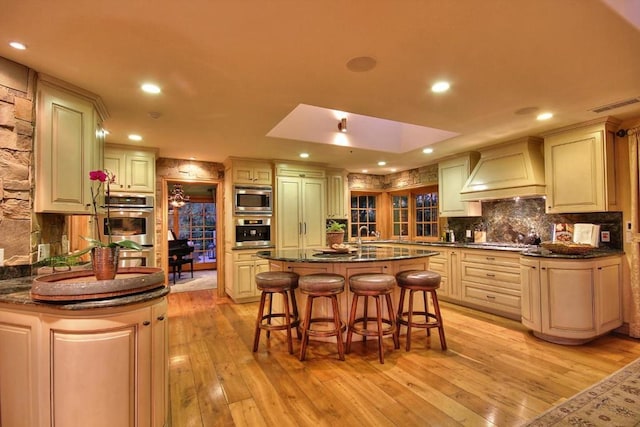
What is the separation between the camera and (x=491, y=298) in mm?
4102

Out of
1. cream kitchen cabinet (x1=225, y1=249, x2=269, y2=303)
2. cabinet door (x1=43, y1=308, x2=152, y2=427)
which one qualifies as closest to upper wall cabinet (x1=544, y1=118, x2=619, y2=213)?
cream kitchen cabinet (x1=225, y1=249, x2=269, y2=303)

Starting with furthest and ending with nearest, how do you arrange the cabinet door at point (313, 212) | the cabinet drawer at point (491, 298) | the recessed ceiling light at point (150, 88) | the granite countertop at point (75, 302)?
the cabinet door at point (313, 212), the cabinet drawer at point (491, 298), the recessed ceiling light at point (150, 88), the granite countertop at point (75, 302)

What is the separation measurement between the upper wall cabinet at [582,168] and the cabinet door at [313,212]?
3341mm

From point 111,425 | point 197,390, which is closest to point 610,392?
point 197,390

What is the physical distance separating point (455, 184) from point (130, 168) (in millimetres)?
4974

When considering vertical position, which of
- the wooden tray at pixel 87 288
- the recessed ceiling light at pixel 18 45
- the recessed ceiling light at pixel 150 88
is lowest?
the wooden tray at pixel 87 288

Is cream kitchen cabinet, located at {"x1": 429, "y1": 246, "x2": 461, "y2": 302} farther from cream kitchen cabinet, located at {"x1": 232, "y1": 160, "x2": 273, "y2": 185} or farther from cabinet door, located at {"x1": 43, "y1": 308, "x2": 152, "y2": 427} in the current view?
cabinet door, located at {"x1": 43, "y1": 308, "x2": 152, "y2": 427}

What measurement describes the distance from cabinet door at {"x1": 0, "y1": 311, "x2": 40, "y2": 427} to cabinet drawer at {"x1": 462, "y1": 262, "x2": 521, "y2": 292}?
4.43 m

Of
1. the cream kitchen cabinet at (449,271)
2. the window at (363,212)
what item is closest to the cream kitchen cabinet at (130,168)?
the window at (363,212)

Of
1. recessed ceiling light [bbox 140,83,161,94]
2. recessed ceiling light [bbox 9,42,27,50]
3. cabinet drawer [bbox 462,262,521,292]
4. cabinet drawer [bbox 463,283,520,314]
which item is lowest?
cabinet drawer [bbox 463,283,520,314]

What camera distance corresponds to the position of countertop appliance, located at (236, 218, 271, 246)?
16.6 feet

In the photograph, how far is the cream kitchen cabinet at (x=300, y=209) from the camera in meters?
5.27

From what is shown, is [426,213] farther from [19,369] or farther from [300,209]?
[19,369]

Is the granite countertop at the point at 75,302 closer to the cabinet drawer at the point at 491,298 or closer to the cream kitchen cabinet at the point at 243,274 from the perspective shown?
the cream kitchen cabinet at the point at 243,274
